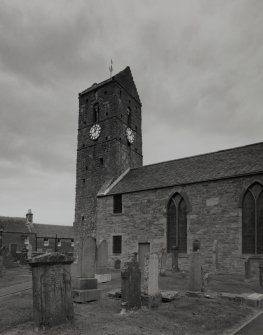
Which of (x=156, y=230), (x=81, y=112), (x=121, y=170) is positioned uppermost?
(x=81, y=112)

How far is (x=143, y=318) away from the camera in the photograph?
823 cm

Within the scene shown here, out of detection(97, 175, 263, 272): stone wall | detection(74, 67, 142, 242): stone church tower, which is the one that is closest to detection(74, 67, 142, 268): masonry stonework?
detection(74, 67, 142, 242): stone church tower

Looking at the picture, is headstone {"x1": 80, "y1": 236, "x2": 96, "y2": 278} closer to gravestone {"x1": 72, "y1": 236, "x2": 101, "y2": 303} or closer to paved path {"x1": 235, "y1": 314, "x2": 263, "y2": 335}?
gravestone {"x1": 72, "y1": 236, "x2": 101, "y2": 303}

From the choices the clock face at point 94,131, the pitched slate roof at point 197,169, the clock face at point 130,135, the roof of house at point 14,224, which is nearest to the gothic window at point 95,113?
the clock face at point 94,131

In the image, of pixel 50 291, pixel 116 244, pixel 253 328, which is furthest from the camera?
pixel 116 244

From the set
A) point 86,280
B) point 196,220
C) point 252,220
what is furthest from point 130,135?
point 86,280

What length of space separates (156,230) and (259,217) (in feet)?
23.7

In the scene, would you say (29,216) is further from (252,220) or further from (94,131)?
(252,220)

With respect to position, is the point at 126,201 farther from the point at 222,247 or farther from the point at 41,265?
the point at 41,265

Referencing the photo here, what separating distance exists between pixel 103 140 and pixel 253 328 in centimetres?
2449

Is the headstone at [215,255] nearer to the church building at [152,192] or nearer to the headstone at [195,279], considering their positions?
the church building at [152,192]

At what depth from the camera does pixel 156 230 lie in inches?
913

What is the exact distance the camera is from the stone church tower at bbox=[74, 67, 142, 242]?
3017 centimetres

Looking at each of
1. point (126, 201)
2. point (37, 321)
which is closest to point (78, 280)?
point (37, 321)
